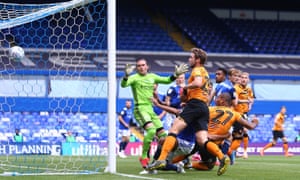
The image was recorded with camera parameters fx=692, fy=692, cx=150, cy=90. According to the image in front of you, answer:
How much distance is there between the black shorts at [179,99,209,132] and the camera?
10.4 m

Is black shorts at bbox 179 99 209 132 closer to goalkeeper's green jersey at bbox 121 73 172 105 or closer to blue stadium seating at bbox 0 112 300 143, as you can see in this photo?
goalkeeper's green jersey at bbox 121 73 172 105

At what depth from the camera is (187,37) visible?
113 ft

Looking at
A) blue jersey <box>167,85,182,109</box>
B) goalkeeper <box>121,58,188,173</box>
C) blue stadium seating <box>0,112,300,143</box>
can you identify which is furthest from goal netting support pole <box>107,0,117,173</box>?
blue stadium seating <box>0,112,300,143</box>

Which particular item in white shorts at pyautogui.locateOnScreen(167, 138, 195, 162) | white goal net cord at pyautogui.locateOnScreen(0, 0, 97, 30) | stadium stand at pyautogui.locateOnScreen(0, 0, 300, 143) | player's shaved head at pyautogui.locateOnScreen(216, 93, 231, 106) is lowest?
white shorts at pyautogui.locateOnScreen(167, 138, 195, 162)

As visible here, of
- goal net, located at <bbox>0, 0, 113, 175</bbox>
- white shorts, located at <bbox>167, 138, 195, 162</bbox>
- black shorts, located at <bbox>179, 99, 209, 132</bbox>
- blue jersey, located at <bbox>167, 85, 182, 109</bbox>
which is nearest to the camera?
black shorts, located at <bbox>179, 99, 209, 132</bbox>

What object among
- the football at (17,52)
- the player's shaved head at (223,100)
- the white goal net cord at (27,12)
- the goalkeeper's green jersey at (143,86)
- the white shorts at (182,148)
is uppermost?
the white goal net cord at (27,12)

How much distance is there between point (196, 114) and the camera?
34.2ft

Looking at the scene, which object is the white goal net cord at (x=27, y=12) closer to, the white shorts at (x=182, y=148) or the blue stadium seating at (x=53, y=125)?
the white shorts at (x=182, y=148)

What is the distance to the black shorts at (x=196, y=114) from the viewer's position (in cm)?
1040

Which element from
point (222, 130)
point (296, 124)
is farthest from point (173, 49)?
point (222, 130)

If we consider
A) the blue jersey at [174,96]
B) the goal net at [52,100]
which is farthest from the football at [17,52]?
the blue jersey at [174,96]

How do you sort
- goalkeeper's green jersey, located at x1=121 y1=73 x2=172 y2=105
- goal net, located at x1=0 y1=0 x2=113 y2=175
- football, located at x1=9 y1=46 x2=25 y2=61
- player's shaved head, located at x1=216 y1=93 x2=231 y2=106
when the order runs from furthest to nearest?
goal net, located at x1=0 y1=0 x2=113 y2=175
goalkeeper's green jersey, located at x1=121 y1=73 x2=172 y2=105
football, located at x1=9 y1=46 x2=25 y2=61
player's shaved head, located at x1=216 y1=93 x2=231 y2=106

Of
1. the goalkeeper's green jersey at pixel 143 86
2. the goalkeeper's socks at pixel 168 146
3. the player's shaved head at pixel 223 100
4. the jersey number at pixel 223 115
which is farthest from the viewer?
the goalkeeper's green jersey at pixel 143 86

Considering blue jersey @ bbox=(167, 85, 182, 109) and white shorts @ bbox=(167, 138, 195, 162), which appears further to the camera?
blue jersey @ bbox=(167, 85, 182, 109)
